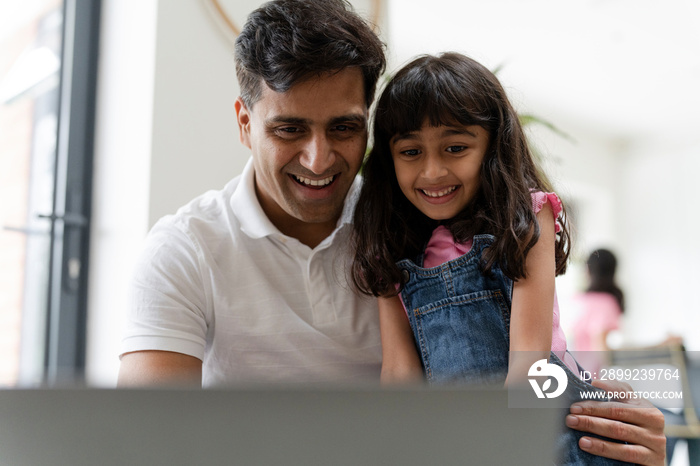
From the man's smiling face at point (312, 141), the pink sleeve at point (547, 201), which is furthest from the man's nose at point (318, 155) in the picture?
the pink sleeve at point (547, 201)

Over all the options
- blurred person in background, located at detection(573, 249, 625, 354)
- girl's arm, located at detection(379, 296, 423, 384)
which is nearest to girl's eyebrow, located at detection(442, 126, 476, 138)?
girl's arm, located at detection(379, 296, 423, 384)

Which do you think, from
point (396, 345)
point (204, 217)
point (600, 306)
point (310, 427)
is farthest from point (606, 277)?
point (310, 427)

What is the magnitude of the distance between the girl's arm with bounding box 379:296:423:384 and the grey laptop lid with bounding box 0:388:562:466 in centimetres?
85

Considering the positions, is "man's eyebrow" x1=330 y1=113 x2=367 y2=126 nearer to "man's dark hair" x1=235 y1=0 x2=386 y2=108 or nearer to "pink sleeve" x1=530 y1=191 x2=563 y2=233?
"man's dark hair" x1=235 y1=0 x2=386 y2=108

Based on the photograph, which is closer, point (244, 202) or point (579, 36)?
point (244, 202)

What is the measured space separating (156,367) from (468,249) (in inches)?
23.8

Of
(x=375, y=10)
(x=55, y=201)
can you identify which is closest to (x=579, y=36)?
(x=375, y=10)

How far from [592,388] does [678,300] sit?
22.0 feet

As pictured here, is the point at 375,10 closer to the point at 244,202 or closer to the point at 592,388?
the point at 244,202

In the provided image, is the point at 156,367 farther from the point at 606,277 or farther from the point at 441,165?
the point at 606,277

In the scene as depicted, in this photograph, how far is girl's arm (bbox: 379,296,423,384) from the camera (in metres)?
1.17

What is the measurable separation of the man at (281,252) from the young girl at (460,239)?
3.0 inches

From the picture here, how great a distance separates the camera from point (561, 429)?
0.33 metres

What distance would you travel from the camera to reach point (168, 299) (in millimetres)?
1195
